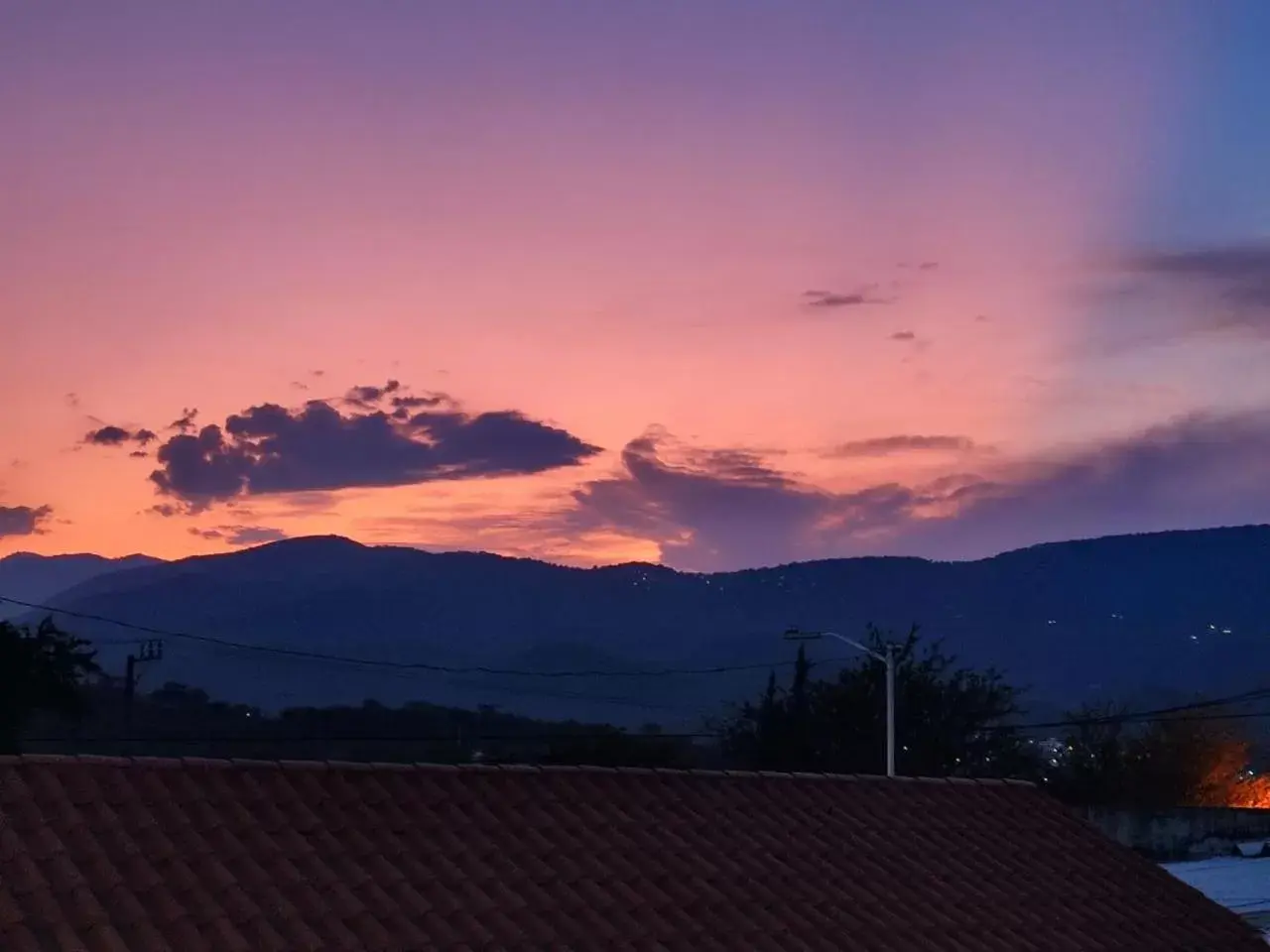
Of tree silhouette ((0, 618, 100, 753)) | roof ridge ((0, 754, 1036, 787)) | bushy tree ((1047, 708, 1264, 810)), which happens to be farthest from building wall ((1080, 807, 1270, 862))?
roof ridge ((0, 754, 1036, 787))

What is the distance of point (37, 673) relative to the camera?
50.2m

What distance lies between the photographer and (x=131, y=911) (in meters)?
10.2

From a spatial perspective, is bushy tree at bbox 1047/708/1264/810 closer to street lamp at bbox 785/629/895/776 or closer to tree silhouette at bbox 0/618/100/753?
street lamp at bbox 785/629/895/776

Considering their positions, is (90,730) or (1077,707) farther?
(1077,707)

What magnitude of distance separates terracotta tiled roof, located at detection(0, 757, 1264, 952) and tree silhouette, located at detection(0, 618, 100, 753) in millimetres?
36813

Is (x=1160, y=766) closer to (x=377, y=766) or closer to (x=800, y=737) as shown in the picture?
(x=800, y=737)

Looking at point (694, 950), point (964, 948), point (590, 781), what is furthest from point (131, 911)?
point (964, 948)

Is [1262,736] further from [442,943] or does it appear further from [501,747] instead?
[442,943]

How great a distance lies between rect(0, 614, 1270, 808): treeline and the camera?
52375mm

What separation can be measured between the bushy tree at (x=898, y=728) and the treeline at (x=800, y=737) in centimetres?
A: 8

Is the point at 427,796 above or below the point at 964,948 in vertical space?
above

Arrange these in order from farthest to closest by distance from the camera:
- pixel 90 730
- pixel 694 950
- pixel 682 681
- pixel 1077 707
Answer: pixel 682 681, pixel 1077 707, pixel 90 730, pixel 694 950

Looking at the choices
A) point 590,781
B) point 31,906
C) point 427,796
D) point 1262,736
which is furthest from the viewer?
point 1262,736

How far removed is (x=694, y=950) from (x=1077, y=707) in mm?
159173
